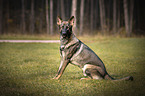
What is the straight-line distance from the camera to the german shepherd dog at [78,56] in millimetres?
5289

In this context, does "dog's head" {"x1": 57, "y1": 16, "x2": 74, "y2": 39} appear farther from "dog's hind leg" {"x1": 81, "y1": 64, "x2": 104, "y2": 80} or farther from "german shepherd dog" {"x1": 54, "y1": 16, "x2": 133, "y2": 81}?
"dog's hind leg" {"x1": 81, "y1": 64, "x2": 104, "y2": 80}

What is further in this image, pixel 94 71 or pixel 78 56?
pixel 78 56

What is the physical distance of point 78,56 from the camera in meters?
5.46

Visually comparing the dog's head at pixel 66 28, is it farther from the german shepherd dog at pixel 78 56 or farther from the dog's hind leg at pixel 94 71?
the dog's hind leg at pixel 94 71

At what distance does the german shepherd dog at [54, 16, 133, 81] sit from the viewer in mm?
5289

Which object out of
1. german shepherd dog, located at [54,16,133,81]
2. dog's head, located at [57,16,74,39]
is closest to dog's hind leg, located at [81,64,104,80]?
german shepherd dog, located at [54,16,133,81]

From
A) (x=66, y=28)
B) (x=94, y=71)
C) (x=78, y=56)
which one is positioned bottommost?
(x=94, y=71)

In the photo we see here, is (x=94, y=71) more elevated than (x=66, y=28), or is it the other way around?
(x=66, y=28)

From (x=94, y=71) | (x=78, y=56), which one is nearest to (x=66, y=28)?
(x=78, y=56)

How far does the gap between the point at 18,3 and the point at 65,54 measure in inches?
2157

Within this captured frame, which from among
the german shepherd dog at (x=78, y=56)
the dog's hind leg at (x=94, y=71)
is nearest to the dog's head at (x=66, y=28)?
the german shepherd dog at (x=78, y=56)

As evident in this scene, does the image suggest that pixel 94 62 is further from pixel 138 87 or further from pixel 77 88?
pixel 138 87

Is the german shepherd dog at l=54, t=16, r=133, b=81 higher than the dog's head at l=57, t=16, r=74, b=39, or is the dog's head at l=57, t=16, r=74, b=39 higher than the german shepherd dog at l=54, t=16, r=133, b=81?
the dog's head at l=57, t=16, r=74, b=39

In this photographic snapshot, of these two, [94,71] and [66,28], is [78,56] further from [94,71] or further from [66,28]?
[66,28]
